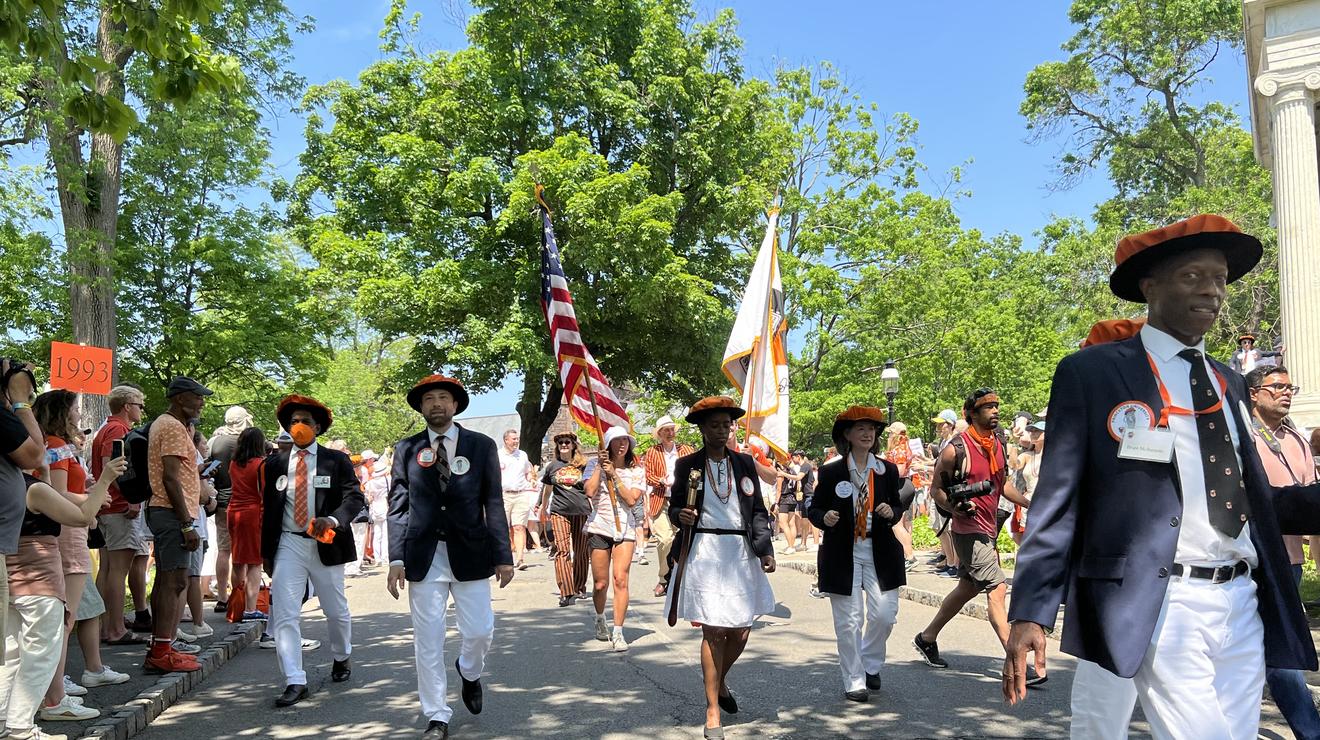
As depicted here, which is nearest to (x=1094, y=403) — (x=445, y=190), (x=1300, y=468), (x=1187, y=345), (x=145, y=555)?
(x=1187, y=345)

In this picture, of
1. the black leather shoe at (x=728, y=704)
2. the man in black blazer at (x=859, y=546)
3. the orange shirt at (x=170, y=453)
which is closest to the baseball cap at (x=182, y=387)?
the orange shirt at (x=170, y=453)

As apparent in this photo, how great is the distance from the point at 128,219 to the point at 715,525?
71.6 feet

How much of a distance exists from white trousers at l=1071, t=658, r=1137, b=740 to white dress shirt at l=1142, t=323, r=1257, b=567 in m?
0.41

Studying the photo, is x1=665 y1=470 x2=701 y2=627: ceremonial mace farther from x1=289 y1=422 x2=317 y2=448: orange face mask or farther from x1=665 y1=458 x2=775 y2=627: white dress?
x1=289 y1=422 x2=317 y2=448: orange face mask

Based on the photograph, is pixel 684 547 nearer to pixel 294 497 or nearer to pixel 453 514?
pixel 453 514

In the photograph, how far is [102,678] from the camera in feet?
22.8

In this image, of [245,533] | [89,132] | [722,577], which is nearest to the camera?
[722,577]

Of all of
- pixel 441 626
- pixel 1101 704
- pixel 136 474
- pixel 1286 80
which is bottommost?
pixel 441 626

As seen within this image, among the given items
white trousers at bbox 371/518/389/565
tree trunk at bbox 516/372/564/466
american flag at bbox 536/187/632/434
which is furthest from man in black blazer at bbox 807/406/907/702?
tree trunk at bbox 516/372/564/466

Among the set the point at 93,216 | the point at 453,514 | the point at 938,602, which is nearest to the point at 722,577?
the point at 453,514

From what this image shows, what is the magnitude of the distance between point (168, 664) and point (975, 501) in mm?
5925

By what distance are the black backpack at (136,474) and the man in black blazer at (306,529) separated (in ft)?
3.20

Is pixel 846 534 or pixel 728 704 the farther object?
pixel 846 534

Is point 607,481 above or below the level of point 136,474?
below
